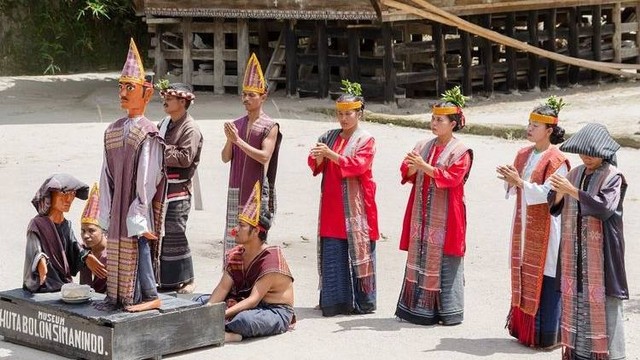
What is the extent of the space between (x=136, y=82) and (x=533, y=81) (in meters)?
12.5

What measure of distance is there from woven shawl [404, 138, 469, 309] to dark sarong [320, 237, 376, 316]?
389 millimetres

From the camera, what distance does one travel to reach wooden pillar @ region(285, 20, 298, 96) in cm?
1834

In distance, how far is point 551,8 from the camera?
1961cm

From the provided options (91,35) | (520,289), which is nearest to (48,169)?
(520,289)

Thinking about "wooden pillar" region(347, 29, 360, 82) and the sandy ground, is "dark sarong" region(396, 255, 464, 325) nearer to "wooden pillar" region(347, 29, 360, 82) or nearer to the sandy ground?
the sandy ground

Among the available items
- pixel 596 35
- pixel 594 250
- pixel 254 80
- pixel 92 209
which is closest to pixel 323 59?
pixel 596 35

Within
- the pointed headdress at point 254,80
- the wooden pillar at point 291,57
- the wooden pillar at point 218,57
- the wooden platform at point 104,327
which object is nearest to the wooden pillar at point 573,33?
the wooden pillar at point 291,57

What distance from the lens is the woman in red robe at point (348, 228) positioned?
9250 mm

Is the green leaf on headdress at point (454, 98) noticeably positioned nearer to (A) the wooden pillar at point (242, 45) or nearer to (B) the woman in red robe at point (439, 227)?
(B) the woman in red robe at point (439, 227)

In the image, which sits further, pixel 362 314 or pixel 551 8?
pixel 551 8

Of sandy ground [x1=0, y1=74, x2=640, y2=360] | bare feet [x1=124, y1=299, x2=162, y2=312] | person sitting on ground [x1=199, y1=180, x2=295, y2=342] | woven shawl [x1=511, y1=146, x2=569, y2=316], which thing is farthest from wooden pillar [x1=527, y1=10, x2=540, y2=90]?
bare feet [x1=124, y1=299, x2=162, y2=312]

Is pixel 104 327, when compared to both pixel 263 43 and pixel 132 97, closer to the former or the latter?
pixel 132 97

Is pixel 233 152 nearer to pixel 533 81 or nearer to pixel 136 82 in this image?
pixel 136 82

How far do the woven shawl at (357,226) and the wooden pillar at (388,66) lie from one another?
8436 millimetres
